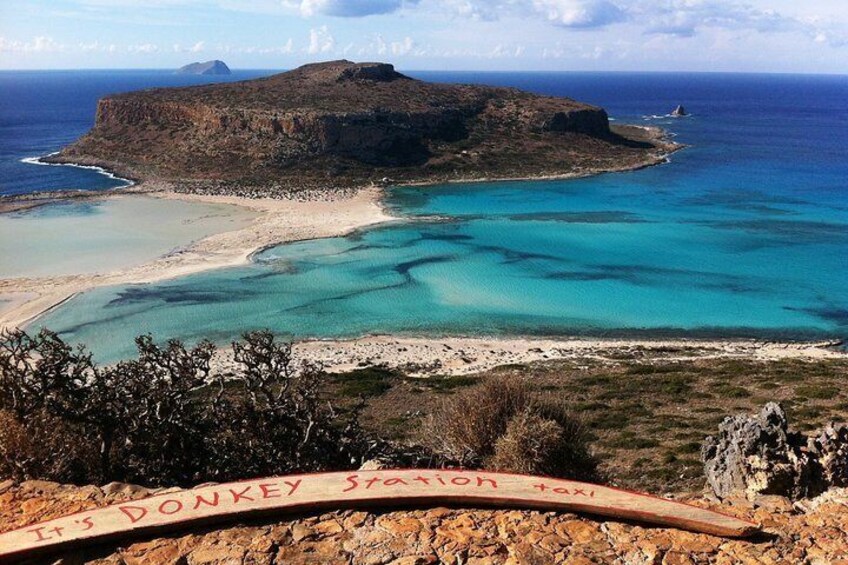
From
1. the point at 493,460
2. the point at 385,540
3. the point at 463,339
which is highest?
the point at 385,540

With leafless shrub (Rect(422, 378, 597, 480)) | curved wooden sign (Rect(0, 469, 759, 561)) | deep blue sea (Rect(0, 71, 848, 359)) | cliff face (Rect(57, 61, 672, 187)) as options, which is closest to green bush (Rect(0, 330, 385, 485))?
leafless shrub (Rect(422, 378, 597, 480))

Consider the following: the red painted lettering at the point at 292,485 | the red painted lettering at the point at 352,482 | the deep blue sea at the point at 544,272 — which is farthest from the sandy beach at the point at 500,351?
the red painted lettering at the point at 292,485

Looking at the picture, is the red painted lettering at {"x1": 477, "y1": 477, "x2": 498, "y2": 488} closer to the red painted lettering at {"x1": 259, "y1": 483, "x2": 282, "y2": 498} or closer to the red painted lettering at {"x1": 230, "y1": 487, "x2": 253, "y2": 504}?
the red painted lettering at {"x1": 259, "y1": 483, "x2": 282, "y2": 498}

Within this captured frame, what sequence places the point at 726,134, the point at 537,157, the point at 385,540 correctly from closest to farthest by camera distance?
the point at 385,540
the point at 537,157
the point at 726,134

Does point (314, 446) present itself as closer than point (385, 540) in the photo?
No

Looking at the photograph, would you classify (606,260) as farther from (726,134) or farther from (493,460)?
(726,134)

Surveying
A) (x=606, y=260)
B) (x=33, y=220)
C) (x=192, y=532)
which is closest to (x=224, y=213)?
(x=33, y=220)
